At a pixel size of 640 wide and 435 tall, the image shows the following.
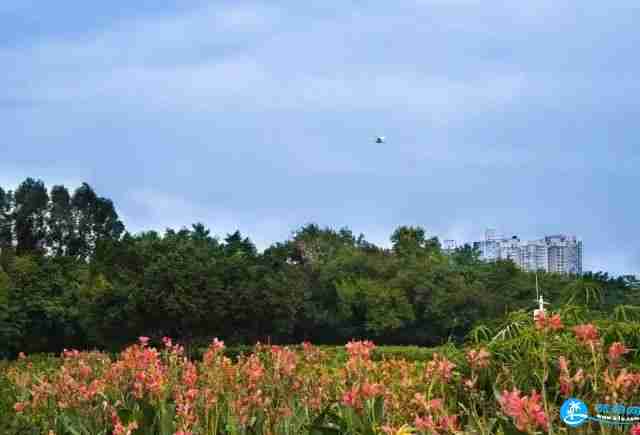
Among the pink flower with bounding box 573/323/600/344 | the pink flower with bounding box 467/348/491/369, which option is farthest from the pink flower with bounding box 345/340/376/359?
the pink flower with bounding box 573/323/600/344

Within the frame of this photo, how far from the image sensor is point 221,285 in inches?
1173

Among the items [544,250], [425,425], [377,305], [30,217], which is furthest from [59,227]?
[425,425]

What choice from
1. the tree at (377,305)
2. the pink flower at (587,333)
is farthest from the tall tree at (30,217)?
the pink flower at (587,333)

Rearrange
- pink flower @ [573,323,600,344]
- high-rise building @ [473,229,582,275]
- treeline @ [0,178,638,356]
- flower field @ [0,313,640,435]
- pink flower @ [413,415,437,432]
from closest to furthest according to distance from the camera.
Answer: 1. pink flower @ [413,415,437,432]
2. pink flower @ [573,323,600,344]
3. flower field @ [0,313,640,435]
4. treeline @ [0,178,638,356]
5. high-rise building @ [473,229,582,275]

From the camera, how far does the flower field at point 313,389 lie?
3227 millimetres

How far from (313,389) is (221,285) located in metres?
26.1

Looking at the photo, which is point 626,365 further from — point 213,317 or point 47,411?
point 213,317

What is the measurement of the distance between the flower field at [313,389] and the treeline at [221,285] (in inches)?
940

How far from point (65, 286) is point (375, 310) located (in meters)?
12.7

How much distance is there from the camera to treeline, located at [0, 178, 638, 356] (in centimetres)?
2998

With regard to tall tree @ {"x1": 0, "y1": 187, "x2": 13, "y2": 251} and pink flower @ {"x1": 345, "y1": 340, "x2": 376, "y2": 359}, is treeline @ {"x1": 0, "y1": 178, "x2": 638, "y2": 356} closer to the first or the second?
tall tree @ {"x1": 0, "y1": 187, "x2": 13, "y2": 251}

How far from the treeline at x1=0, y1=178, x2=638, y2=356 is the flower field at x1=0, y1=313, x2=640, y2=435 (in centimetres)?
2388

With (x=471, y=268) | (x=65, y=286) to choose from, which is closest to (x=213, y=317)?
(x=65, y=286)

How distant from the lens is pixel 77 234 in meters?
45.9
